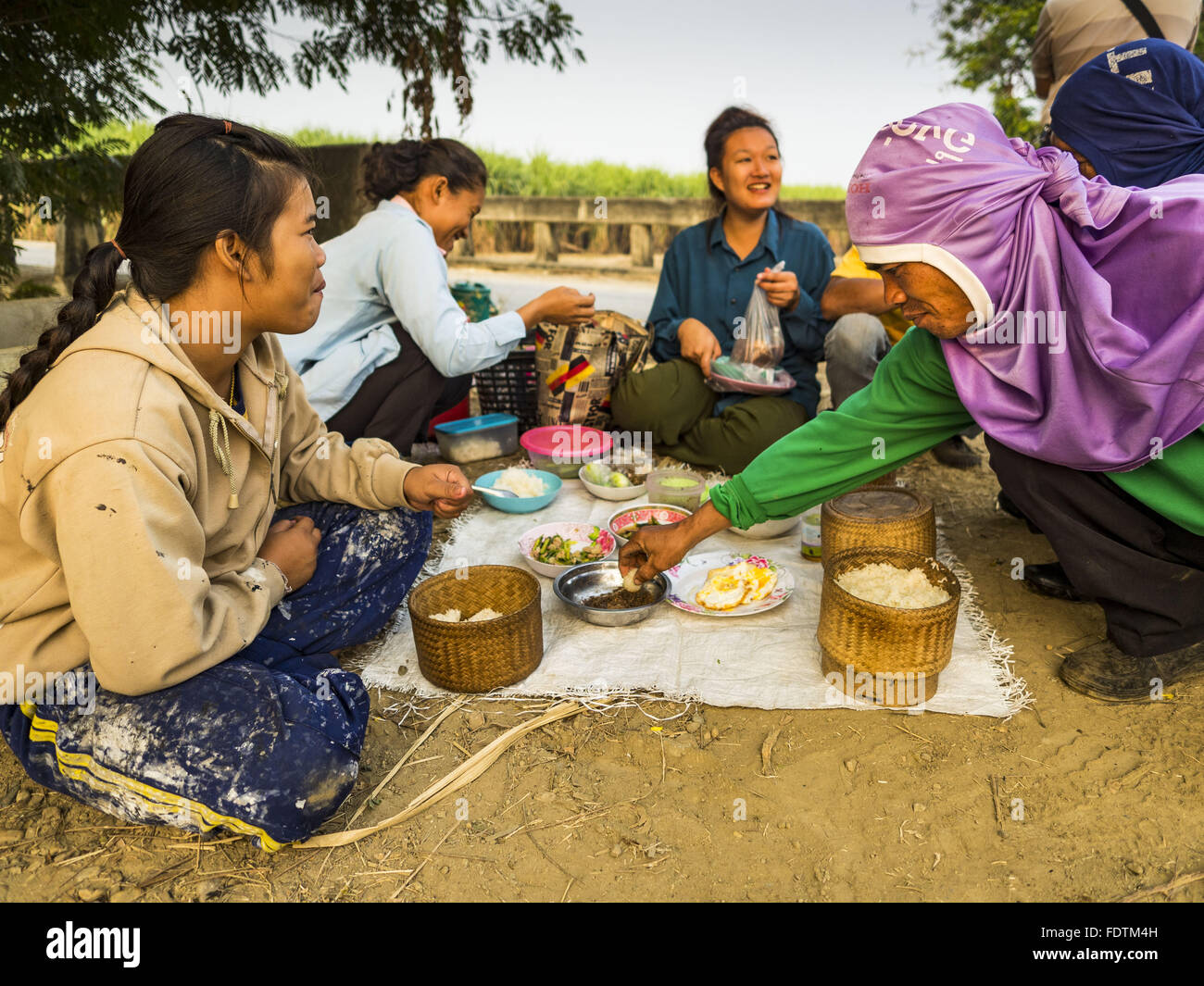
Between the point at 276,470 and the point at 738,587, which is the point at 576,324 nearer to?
the point at 738,587

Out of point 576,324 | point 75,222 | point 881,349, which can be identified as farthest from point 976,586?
point 75,222

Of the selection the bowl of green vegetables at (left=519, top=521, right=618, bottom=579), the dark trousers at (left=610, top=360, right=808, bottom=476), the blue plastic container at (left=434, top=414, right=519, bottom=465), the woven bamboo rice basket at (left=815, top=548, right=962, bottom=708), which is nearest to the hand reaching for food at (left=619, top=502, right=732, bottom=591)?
the woven bamboo rice basket at (left=815, top=548, right=962, bottom=708)

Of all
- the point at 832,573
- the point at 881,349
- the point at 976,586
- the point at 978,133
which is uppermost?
the point at 978,133

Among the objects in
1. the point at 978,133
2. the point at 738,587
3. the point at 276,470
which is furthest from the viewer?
the point at 738,587

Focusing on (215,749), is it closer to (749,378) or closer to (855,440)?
(855,440)

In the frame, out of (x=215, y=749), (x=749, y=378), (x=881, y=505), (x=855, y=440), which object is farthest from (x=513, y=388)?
(x=215, y=749)

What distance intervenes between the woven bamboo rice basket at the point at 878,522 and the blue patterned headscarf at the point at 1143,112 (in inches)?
43.9

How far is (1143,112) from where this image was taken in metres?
2.47

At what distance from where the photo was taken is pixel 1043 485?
7.54 feet

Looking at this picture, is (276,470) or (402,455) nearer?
(276,470)

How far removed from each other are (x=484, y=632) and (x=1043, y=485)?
60.3 inches

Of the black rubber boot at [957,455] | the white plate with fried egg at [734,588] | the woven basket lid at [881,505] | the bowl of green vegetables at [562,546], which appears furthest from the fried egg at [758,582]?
the black rubber boot at [957,455]

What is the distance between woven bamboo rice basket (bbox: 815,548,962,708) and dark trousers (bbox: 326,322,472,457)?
214 cm

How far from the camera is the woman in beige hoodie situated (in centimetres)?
159
